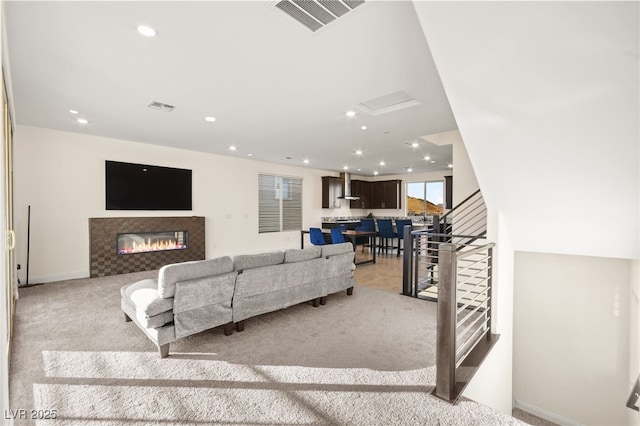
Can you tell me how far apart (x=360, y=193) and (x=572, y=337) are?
8.02 metres

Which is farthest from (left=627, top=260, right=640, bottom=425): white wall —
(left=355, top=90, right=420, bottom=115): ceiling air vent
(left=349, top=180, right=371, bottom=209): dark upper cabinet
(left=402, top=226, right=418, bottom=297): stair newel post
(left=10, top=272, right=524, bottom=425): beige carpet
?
(left=349, top=180, right=371, bottom=209): dark upper cabinet

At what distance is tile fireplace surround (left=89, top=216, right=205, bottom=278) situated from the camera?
5.39 meters

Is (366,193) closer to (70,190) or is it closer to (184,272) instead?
(70,190)

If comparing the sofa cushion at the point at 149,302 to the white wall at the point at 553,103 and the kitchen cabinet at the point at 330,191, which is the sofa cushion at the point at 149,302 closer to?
the white wall at the point at 553,103

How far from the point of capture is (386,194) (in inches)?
435

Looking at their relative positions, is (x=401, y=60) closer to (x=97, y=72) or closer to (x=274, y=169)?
(x=97, y=72)

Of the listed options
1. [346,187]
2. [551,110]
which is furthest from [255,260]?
[346,187]

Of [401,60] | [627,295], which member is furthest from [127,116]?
[627,295]

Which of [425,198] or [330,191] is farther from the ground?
[330,191]

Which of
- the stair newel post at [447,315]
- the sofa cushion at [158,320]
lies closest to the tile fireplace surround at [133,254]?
the sofa cushion at [158,320]

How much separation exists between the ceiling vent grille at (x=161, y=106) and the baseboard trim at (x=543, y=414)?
5579 mm

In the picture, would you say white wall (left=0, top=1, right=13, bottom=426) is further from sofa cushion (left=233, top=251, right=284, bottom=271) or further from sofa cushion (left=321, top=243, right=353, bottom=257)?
sofa cushion (left=321, top=243, right=353, bottom=257)

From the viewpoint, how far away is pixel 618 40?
4.30 ft

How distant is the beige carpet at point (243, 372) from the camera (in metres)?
1.91
